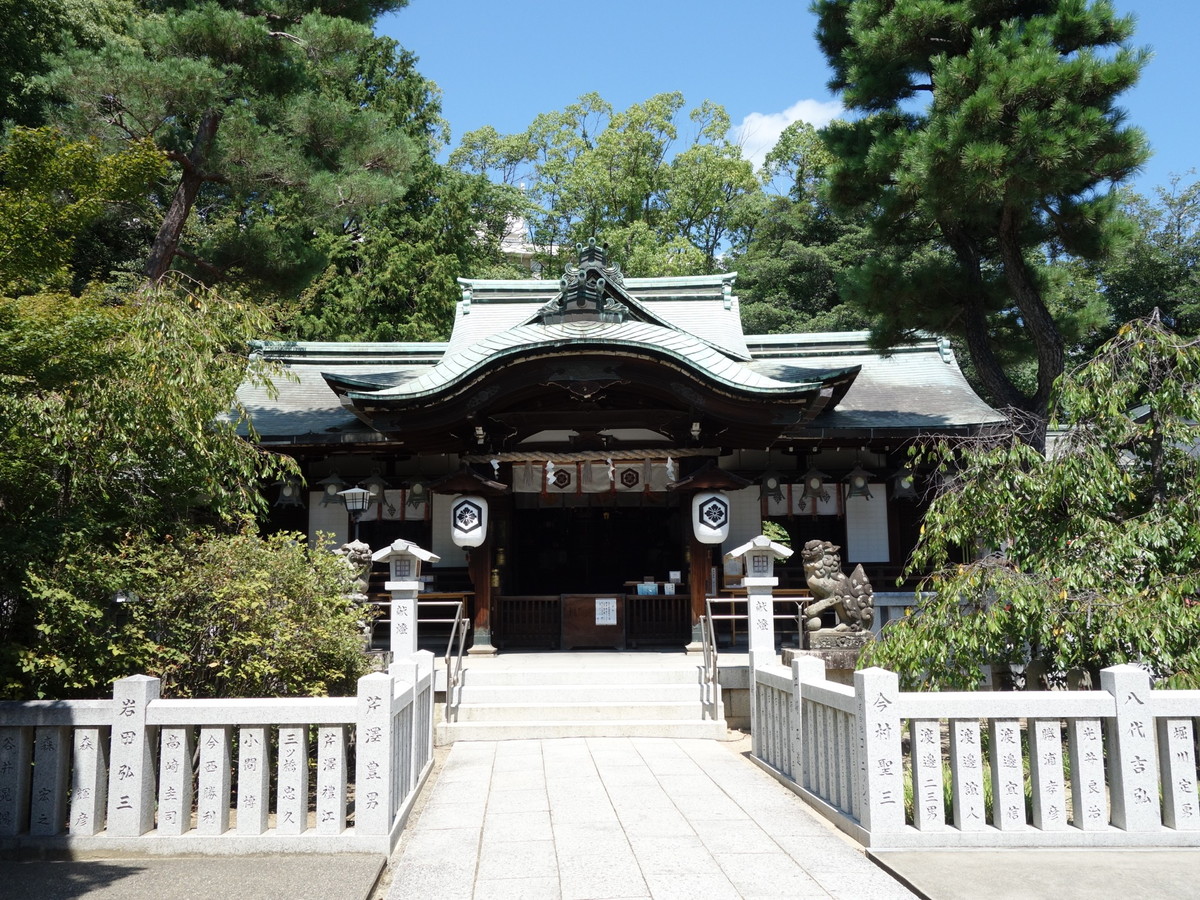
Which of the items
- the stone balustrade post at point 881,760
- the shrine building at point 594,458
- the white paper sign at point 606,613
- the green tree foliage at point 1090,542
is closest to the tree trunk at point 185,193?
the shrine building at point 594,458

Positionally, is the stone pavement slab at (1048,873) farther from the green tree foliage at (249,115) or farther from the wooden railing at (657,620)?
the green tree foliage at (249,115)

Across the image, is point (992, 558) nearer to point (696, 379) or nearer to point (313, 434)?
point (696, 379)

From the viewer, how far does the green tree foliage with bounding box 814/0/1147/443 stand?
980 cm

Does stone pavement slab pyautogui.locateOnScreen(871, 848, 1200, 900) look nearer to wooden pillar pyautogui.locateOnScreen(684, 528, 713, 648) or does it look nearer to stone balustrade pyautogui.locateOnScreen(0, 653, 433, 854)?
stone balustrade pyautogui.locateOnScreen(0, 653, 433, 854)

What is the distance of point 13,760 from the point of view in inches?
212

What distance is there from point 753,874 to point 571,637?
7806 mm

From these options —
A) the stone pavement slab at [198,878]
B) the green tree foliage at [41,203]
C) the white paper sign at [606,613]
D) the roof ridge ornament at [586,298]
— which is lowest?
the stone pavement slab at [198,878]

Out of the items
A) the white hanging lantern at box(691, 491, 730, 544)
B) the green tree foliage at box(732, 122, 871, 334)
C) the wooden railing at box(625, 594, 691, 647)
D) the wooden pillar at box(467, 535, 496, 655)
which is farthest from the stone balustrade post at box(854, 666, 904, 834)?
the green tree foliage at box(732, 122, 871, 334)

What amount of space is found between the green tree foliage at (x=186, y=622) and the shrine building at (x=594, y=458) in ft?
16.5

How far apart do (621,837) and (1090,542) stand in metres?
4.16

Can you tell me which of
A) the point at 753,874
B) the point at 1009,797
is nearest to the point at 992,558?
the point at 1009,797

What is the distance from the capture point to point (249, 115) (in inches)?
460

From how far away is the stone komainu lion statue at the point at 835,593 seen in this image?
998 centimetres

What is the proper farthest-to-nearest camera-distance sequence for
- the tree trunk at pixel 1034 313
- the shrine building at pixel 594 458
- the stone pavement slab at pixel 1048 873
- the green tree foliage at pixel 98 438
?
the shrine building at pixel 594 458 < the tree trunk at pixel 1034 313 < the green tree foliage at pixel 98 438 < the stone pavement slab at pixel 1048 873
